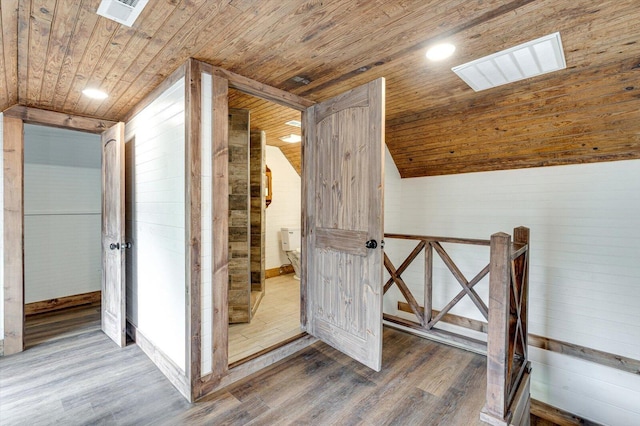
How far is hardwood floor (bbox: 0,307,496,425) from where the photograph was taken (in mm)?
1933

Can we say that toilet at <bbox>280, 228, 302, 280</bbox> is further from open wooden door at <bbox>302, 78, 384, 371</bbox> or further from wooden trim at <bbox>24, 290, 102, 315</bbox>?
wooden trim at <bbox>24, 290, 102, 315</bbox>

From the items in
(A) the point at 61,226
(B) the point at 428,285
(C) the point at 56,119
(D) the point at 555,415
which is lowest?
(D) the point at 555,415

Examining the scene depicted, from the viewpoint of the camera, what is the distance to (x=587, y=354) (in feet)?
10.3

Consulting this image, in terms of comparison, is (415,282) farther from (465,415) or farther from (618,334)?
(465,415)

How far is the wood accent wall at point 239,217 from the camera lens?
3.43 meters

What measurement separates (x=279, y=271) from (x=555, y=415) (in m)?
4.46

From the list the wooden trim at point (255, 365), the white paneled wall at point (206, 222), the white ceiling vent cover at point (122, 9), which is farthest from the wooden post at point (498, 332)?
the white ceiling vent cover at point (122, 9)

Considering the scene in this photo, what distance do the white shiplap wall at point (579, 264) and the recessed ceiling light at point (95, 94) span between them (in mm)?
4144

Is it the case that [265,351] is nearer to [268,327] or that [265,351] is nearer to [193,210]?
[268,327]

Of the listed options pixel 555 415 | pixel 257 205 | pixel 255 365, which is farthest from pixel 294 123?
pixel 555 415

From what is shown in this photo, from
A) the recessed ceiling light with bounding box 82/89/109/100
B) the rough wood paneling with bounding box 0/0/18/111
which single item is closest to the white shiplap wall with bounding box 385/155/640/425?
the recessed ceiling light with bounding box 82/89/109/100

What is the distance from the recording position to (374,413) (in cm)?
197

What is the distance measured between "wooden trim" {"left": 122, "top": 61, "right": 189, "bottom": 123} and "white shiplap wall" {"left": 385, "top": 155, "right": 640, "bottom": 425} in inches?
137

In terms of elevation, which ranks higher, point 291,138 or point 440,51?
point 291,138
